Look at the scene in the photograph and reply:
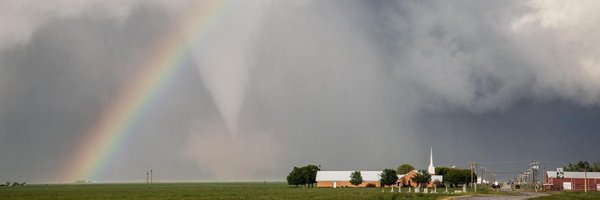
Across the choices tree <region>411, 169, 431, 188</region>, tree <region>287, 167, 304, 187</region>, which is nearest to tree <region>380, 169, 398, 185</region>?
tree <region>411, 169, 431, 188</region>

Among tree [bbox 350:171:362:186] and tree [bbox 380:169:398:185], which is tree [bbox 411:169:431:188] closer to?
tree [bbox 380:169:398:185]

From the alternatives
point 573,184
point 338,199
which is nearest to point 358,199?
point 338,199

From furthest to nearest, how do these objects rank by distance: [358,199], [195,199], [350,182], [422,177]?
[350,182], [422,177], [195,199], [358,199]

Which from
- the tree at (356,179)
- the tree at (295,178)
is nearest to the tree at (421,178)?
the tree at (356,179)

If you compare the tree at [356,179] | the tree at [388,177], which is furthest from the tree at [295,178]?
the tree at [388,177]

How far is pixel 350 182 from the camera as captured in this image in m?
195

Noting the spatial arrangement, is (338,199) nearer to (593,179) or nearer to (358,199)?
(358,199)

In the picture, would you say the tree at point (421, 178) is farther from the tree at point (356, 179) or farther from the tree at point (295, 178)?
the tree at point (295, 178)

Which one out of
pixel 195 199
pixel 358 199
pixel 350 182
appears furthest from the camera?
pixel 350 182

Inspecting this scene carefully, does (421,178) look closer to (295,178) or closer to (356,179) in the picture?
(356,179)

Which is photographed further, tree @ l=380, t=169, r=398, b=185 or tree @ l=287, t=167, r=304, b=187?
tree @ l=287, t=167, r=304, b=187

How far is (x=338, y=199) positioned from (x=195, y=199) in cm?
2179

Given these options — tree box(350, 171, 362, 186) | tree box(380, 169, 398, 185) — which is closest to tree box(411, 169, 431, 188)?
tree box(380, 169, 398, 185)

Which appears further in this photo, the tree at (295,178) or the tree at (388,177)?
the tree at (295,178)
